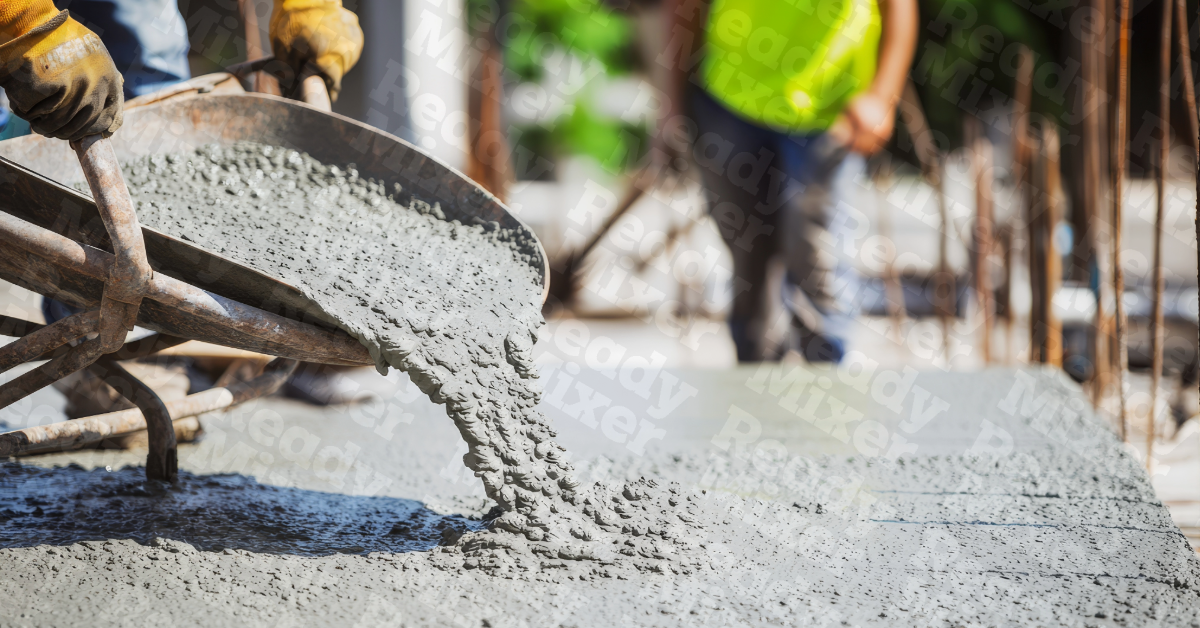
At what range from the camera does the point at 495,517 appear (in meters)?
1.50

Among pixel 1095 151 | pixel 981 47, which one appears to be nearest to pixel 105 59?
pixel 1095 151

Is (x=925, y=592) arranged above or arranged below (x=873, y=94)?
below

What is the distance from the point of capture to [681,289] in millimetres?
5449

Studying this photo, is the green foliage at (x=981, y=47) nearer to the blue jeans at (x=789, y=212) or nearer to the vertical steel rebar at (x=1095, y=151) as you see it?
the vertical steel rebar at (x=1095, y=151)

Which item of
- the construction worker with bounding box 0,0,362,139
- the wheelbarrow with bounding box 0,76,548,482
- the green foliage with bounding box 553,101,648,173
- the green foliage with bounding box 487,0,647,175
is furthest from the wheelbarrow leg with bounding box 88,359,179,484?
the green foliage with bounding box 553,101,648,173

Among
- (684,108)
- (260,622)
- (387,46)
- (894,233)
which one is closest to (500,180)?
(387,46)

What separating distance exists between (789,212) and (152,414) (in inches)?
87.4

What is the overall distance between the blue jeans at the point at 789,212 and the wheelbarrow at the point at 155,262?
181cm

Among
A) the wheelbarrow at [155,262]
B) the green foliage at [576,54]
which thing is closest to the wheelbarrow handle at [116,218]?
the wheelbarrow at [155,262]

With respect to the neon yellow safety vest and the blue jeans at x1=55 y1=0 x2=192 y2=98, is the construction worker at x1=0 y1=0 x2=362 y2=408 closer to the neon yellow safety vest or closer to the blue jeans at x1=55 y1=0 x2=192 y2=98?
the blue jeans at x1=55 y1=0 x2=192 y2=98

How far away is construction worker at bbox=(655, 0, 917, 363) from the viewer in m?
3.12

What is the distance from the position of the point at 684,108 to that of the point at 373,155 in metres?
2.04

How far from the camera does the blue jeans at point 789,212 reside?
127 inches

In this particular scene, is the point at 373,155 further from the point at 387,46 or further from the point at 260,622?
the point at 387,46
